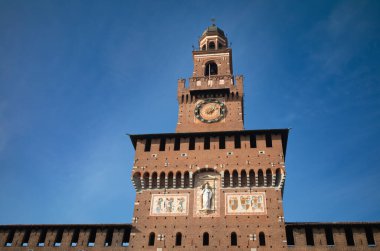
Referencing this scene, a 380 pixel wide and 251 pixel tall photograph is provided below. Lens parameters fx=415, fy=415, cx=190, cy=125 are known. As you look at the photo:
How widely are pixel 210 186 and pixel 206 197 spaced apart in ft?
3.27

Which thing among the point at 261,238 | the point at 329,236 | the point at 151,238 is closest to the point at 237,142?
the point at 261,238

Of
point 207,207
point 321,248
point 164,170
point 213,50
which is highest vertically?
point 213,50

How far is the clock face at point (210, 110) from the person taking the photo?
3519cm

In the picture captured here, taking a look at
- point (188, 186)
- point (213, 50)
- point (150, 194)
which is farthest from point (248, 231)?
point (213, 50)

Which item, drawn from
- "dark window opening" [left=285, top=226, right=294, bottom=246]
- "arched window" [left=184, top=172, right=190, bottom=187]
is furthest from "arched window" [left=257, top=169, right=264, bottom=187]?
"arched window" [left=184, top=172, right=190, bottom=187]

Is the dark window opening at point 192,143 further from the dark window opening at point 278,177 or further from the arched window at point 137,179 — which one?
the dark window opening at point 278,177

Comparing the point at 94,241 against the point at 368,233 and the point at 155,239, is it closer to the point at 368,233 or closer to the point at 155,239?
the point at 155,239

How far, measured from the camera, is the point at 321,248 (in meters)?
26.2

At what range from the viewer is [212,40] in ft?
140

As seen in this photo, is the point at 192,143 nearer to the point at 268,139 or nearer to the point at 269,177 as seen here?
the point at 268,139

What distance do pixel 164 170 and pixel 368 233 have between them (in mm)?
14375

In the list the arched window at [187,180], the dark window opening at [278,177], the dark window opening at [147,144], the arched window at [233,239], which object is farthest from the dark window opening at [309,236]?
the dark window opening at [147,144]

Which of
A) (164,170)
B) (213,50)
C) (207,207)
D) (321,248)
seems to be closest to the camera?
(321,248)

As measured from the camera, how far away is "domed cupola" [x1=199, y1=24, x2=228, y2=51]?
4262 cm
